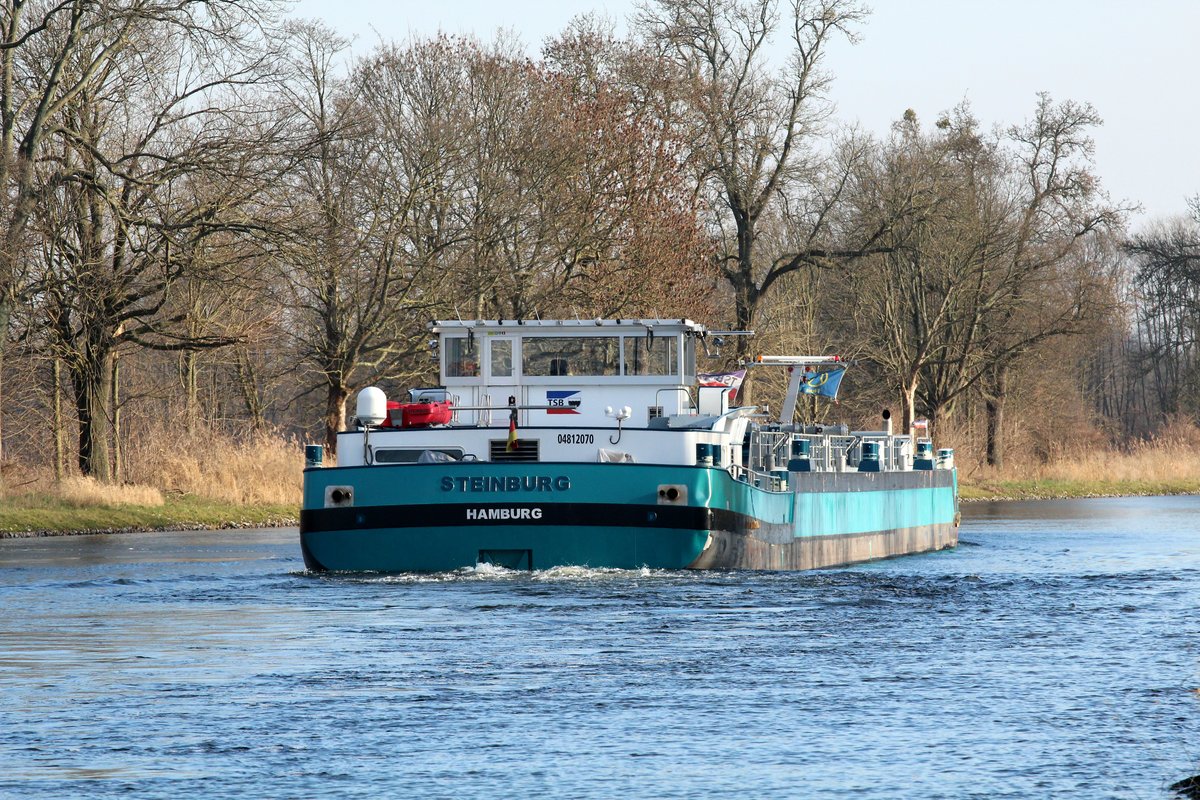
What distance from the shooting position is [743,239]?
5775 centimetres

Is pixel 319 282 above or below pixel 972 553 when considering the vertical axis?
above

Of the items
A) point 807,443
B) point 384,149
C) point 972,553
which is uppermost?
point 384,149

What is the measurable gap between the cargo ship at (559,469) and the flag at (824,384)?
3.38 m

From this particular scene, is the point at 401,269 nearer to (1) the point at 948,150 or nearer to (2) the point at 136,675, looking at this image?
(1) the point at 948,150

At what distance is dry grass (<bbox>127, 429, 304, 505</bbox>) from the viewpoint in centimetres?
3891

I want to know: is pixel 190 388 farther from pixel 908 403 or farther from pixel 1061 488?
pixel 1061 488

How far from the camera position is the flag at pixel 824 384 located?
3138cm

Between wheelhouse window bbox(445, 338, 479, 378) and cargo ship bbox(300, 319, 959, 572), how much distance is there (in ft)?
0.07

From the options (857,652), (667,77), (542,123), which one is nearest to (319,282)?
(542,123)

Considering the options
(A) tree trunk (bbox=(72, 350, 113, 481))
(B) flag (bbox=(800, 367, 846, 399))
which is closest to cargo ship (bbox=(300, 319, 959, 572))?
(B) flag (bbox=(800, 367, 846, 399))

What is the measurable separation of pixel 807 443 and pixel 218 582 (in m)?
10.3

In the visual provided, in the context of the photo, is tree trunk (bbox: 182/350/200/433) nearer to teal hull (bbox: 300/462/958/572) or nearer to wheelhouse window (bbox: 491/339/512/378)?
wheelhouse window (bbox: 491/339/512/378)

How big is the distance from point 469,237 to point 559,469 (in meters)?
23.7

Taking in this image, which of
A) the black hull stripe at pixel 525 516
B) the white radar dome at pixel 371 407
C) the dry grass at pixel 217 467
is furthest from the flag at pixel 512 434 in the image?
the dry grass at pixel 217 467
